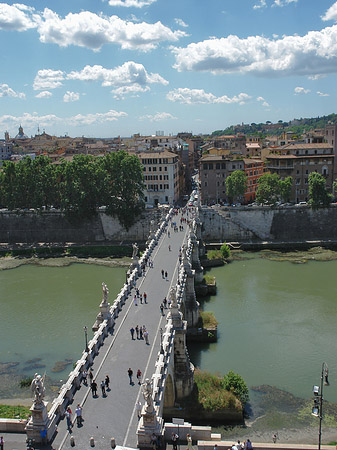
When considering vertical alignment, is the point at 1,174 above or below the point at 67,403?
above

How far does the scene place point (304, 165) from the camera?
63094 mm

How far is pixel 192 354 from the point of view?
29531 millimetres

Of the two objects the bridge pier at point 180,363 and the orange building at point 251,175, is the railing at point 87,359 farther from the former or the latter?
the orange building at point 251,175

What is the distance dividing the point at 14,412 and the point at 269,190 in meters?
42.5

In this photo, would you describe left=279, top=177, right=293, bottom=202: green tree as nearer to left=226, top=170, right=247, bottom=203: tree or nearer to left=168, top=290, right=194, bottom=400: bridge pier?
left=226, top=170, right=247, bottom=203: tree

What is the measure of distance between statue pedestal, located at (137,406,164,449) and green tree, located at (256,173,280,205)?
44637 millimetres

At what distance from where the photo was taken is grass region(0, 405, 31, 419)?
2150 cm

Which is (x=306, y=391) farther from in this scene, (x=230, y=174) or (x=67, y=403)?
(x=230, y=174)

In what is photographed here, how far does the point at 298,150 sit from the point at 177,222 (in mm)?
21684

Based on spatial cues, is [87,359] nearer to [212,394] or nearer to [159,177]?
[212,394]

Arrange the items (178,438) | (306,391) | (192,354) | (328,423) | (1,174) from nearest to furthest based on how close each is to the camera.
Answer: (178,438)
(328,423)
(306,391)
(192,354)
(1,174)

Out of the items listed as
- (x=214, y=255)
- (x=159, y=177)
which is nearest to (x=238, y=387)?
(x=214, y=255)

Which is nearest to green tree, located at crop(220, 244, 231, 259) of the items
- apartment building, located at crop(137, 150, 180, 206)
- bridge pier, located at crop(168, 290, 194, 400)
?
apartment building, located at crop(137, 150, 180, 206)

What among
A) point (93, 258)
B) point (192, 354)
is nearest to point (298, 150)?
point (93, 258)
